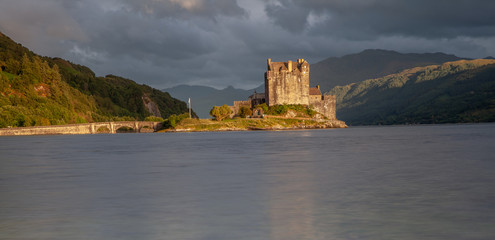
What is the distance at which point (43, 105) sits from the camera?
148 meters

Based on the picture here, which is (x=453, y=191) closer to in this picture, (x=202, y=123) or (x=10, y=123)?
(x=10, y=123)

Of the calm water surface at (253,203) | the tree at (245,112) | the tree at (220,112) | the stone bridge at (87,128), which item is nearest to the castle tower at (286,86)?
the tree at (245,112)

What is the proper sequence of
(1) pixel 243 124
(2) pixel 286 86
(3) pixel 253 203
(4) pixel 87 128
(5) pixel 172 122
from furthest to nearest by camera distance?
1. (2) pixel 286 86
2. (5) pixel 172 122
3. (1) pixel 243 124
4. (4) pixel 87 128
5. (3) pixel 253 203

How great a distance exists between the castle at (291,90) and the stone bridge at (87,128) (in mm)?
31748

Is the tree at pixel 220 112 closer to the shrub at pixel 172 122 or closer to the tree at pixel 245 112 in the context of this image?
the tree at pixel 245 112

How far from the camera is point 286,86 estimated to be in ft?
560

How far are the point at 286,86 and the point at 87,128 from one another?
67705mm

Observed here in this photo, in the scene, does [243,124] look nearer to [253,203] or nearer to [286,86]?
[286,86]

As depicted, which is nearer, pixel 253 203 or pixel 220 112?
pixel 253 203

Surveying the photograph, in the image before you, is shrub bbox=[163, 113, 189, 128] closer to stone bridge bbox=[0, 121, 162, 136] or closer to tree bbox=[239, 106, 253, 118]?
stone bridge bbox=[0, 121, 162, 136]

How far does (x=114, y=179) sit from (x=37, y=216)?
→ 12173mm

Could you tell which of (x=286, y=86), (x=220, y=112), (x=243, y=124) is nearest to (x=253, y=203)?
(x=243, y=124)

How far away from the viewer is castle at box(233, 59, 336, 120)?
171m

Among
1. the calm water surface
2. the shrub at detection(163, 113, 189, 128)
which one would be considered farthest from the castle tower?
the calm water surface
